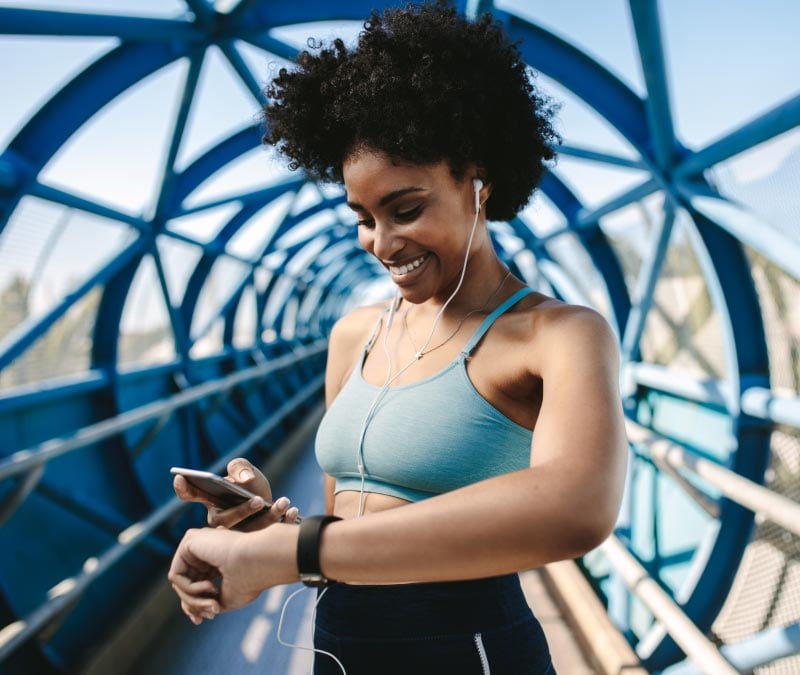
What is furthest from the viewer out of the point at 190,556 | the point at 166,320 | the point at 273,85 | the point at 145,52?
the point at 166,320

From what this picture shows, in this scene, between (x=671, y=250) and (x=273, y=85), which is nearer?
(x=273, y=85)

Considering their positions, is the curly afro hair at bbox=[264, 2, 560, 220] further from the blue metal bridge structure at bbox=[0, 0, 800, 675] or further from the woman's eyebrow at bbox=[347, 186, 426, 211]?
the blue metal bridge structure at bbox=[0, 0, 800, 675]

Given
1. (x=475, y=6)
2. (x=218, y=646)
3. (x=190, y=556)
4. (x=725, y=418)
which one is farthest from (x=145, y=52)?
(x=725, y=418)

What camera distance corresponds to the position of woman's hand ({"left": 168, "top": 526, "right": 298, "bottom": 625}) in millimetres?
794

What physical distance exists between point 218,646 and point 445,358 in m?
3.25

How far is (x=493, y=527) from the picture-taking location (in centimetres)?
72

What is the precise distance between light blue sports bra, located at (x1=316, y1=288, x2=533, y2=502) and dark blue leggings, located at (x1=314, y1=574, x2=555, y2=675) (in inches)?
8.5

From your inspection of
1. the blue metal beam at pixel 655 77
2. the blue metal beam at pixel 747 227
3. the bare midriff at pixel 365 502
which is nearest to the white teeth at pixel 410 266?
the bare midriff at pixel 365 502

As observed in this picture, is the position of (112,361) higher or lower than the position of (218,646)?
higher

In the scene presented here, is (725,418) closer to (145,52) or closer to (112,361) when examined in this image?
(145,52)

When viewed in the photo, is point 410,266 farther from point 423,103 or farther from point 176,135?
point 176,135

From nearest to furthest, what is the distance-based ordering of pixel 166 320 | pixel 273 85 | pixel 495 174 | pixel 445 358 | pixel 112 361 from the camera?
pixel 445 358 → pixel 495 174 → pixel 273 85 → pixel 112 361 → pixel 166 320

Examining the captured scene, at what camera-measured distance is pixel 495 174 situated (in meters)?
1.42

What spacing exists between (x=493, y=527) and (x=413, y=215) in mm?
713
